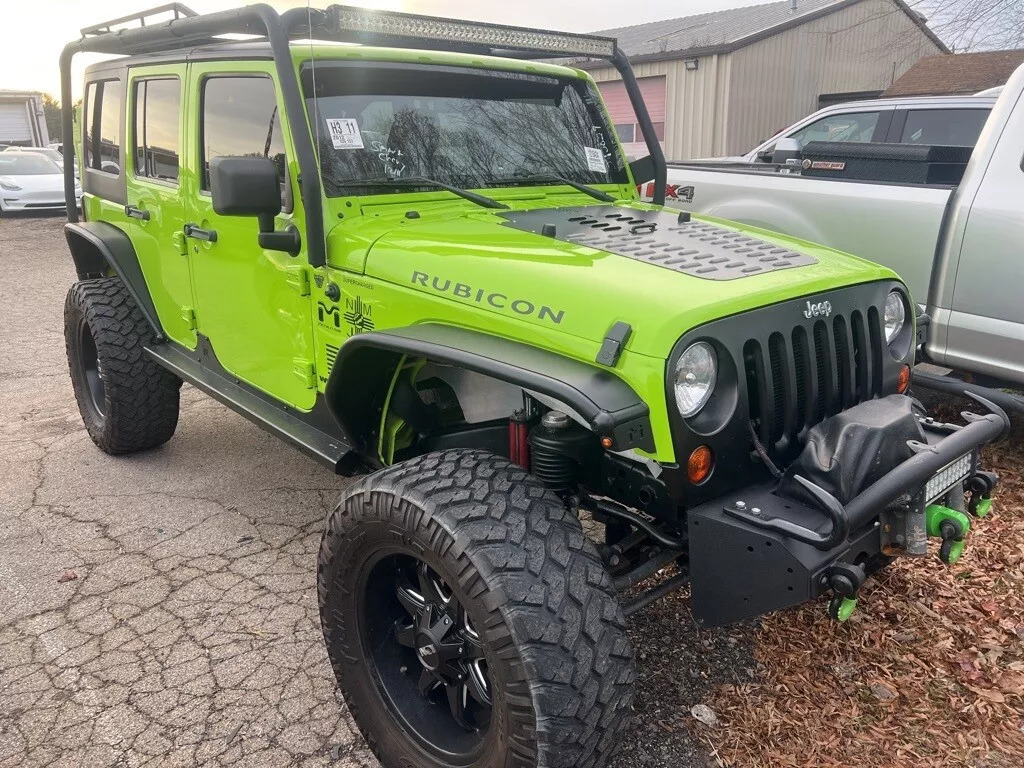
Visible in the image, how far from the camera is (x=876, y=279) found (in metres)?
2.62

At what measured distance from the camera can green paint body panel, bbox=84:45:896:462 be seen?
2.16 meters

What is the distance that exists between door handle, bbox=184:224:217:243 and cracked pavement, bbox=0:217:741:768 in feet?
4.39

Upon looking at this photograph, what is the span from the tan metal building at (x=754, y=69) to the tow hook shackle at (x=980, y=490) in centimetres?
1217

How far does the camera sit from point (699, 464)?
7.02 ft

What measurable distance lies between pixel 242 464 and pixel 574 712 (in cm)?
317

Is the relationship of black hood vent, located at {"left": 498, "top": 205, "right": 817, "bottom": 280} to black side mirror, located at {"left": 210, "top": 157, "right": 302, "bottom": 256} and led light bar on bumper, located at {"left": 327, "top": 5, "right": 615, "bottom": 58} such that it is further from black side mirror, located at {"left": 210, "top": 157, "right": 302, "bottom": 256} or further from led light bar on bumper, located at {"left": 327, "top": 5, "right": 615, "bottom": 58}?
black side mirror, located at {"left": 210, "top": 157, "right": 302, "bottom": 256}

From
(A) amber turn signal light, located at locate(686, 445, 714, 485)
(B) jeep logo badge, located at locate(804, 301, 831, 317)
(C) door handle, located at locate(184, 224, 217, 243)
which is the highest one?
(C) door handle, located at locate(184, 224, 217, 243)

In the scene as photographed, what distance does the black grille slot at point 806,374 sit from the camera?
7.35 feet

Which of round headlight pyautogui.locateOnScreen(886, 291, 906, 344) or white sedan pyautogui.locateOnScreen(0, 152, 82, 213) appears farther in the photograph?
white sedan pyautogui.locateOnScreen(0, 152, 82, 213)

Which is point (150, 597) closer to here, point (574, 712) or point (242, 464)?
point (242, 464)

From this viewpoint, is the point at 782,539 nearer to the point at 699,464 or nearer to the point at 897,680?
the point at 699,464

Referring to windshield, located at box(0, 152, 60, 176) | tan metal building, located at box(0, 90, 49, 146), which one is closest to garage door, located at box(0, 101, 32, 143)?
tan metal building, located at box(0, 90, 49, 146)

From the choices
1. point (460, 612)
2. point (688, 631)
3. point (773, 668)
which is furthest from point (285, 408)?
point (773, 668)

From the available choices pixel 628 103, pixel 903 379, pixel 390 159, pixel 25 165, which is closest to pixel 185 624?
pixel 390 159
